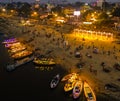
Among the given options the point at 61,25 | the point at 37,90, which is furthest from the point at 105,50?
the point at 61,25

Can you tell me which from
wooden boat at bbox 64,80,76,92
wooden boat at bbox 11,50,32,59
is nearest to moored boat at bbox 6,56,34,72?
wooden boat at bbox 11,50,32,59

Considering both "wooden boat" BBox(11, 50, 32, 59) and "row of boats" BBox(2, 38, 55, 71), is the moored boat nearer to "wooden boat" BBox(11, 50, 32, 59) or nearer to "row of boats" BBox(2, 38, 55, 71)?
"row of boats" BBox(2, 38, 55, 71)

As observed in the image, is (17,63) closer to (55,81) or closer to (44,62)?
(44,62)

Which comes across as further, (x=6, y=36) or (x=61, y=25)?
(x=61, y=25)

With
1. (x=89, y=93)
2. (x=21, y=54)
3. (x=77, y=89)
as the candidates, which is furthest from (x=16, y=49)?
(x=89, y=93)

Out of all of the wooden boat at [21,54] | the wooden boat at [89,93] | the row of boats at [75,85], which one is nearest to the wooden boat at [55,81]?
the row of boats at [75,85]

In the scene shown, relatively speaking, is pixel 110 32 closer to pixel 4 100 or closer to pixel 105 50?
pixel 105 50
